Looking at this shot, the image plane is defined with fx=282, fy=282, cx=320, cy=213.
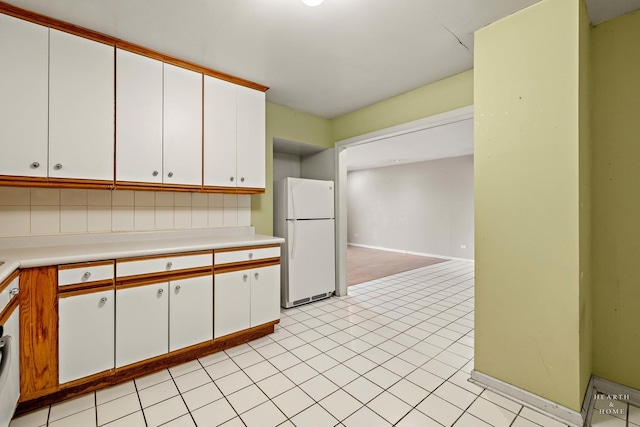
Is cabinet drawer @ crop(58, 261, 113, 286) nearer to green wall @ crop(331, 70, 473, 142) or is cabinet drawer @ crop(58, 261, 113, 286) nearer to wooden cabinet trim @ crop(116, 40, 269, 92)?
wooden cabinet trim @ crop(116, 40, 269, 92)

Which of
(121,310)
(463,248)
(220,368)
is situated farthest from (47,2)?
(463,248)

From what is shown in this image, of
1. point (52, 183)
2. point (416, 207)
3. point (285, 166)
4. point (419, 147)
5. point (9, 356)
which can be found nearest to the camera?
point (9, 356)

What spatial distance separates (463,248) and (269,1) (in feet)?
20.9

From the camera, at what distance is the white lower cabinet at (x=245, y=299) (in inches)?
91.0

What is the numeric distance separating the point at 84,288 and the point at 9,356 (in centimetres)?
66

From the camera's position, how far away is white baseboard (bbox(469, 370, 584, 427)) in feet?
5.09

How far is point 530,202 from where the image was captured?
5.63 ft

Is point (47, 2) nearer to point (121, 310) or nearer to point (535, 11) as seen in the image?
point (121, 310)

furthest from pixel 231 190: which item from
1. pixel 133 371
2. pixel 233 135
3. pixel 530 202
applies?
pixel 530 202

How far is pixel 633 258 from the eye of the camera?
181 centimetres

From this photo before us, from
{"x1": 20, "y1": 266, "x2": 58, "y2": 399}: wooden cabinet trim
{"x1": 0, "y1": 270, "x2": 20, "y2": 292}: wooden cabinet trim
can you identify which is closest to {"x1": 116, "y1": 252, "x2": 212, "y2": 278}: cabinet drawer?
{"x1": 20, "y1": 266, "x2": 58, "y2": 399}: wooden cabinet trim

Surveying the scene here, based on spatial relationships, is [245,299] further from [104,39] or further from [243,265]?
[104,39]

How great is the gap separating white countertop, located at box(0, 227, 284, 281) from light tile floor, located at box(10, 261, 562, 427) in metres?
0.88

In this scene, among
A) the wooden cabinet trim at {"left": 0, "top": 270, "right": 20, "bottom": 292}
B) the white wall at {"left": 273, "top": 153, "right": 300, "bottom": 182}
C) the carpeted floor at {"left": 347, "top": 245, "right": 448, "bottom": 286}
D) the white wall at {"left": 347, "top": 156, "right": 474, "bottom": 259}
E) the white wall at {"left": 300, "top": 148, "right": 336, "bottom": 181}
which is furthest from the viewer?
the white wall at {"left": 347, "top": 156, "right": 474, "bottom": 259}
